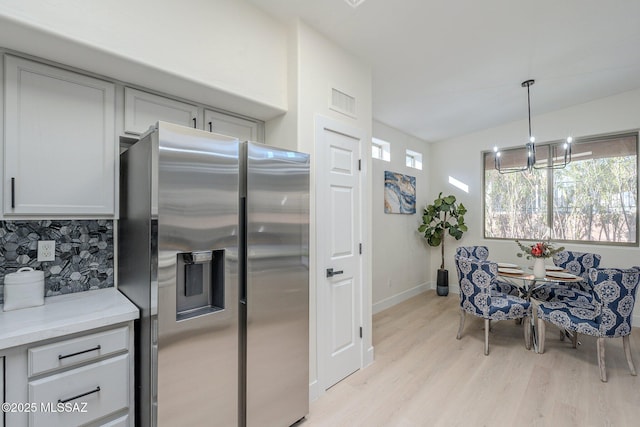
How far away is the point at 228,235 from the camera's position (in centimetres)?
163

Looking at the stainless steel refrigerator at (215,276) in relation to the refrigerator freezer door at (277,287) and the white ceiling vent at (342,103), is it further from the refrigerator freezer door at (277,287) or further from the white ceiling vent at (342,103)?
the white ceiling vent at (342,103)

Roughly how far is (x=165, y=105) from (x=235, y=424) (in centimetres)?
206

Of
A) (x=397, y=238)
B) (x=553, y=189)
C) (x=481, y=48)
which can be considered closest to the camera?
(x=481, y=48)

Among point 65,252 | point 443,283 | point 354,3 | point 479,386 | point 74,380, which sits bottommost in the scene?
point 479,386

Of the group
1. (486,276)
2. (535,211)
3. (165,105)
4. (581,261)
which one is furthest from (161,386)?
(535,211)

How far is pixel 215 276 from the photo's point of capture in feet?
5.49

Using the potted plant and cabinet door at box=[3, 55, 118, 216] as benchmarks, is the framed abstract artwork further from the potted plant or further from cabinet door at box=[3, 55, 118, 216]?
cabinet door at box=[3, 55, 118, 216]

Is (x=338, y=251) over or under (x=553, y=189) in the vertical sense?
under

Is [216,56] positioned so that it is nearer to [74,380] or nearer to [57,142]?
Answer: [57,142]

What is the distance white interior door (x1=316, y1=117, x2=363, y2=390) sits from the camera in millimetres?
2414

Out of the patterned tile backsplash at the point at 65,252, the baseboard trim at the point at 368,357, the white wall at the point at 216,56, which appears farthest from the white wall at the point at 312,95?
the patterned tile backsplash at the point at 65,252

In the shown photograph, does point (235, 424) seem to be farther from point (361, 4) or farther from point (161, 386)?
point (361, 4)

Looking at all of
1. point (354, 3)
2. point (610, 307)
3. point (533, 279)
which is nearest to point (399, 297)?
point (533, 279)

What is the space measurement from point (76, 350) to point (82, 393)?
0.21 meters
